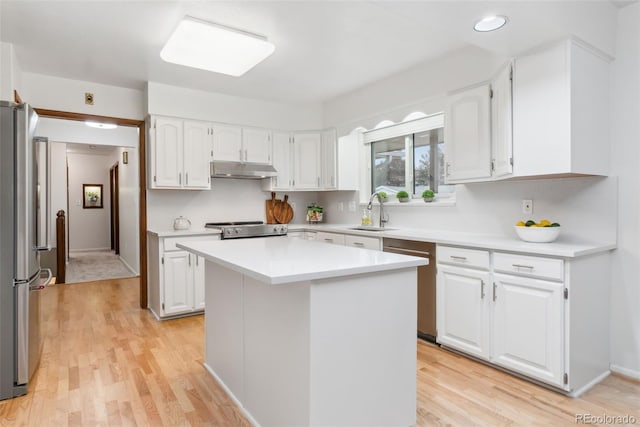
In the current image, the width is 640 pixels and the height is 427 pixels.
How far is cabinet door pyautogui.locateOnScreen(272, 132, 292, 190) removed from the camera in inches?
184

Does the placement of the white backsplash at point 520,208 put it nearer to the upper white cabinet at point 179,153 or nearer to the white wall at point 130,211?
the upper white cabinet at point 179,153

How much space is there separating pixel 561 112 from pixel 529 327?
132cm

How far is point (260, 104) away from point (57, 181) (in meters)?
5.67

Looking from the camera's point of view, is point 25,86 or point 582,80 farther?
point 25,86

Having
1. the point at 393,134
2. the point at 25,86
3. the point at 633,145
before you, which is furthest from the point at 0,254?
the point at 633,145

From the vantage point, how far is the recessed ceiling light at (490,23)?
2005 mm

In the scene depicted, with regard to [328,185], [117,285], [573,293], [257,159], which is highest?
[257,159]

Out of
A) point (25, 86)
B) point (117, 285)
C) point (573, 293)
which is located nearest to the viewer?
point (573, 293)

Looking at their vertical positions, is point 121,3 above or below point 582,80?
above

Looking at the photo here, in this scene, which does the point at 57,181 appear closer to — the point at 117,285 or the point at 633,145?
the point at 117,285

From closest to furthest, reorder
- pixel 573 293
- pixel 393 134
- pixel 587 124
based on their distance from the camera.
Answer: pixel 573 293, pixel 587 124, pixel 393 134

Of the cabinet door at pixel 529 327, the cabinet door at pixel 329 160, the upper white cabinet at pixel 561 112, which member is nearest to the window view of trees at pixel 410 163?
the cabinet door at pixel 329 160

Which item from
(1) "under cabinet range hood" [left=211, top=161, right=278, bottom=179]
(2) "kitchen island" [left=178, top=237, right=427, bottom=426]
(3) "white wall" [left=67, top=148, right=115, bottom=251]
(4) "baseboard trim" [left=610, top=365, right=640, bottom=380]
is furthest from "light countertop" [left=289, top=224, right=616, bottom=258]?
(3) "white wall" [left=67, top=148, right=115, bottom=251]

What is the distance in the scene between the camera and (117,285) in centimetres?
544
